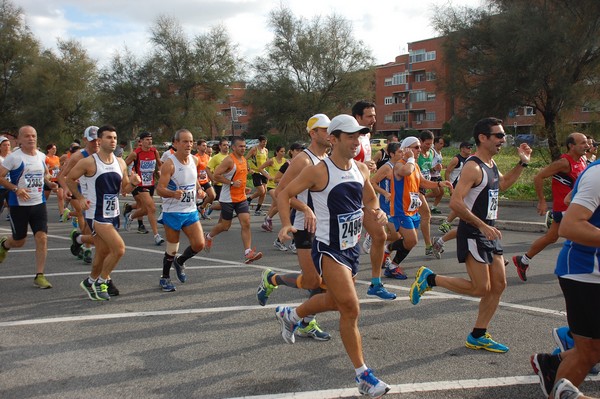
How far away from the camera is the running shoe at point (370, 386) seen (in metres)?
3.90

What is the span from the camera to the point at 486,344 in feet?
16.6

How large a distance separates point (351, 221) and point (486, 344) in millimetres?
1701

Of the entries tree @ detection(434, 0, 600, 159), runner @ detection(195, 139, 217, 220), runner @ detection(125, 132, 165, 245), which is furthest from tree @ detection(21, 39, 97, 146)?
runner @ detection(125, 132, 165, 245)

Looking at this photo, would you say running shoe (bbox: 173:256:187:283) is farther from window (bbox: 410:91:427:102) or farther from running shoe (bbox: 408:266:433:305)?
window (bbox: 410:91:427:102)

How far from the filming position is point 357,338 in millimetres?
4141

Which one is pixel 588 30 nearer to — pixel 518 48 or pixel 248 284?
pixel 518 48

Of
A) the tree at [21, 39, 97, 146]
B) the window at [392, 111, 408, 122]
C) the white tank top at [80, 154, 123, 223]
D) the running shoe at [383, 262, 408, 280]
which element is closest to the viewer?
the white tank top at [80, 154, 123, 223]

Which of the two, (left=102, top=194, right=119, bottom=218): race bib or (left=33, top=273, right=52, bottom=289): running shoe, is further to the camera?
(left=33, top=273, right=52, bottom=289): running shoe

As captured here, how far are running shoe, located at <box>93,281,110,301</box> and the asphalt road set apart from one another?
5.8 inches

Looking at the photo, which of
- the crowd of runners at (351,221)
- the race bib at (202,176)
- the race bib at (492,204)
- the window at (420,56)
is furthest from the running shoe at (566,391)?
the window at (420,56)

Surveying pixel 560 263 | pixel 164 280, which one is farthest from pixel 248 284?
pixel 560 263

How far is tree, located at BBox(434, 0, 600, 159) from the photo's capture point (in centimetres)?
2598

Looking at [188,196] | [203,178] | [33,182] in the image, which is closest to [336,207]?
[188,196]

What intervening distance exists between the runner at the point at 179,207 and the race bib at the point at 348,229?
11.3 ft
